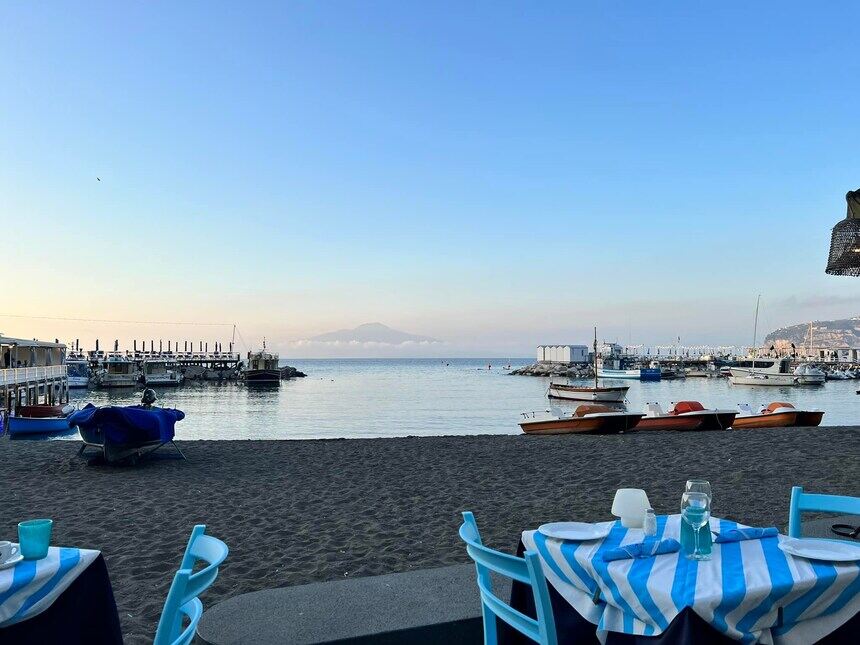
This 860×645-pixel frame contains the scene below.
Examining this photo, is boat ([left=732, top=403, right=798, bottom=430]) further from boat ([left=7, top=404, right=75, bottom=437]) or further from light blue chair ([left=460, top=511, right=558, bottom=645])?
boat ([left=7, top=404, right=75, bottom=437])

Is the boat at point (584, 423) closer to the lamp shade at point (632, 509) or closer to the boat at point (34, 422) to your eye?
the lamp shade at point (632, 509)

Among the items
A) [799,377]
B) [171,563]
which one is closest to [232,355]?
[799,377]

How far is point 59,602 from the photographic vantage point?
228 centimetres

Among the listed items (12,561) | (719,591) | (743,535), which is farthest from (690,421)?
(12,561)

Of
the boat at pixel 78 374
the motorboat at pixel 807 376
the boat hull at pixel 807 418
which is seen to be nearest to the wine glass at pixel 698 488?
the boat hull at pixel 807 418

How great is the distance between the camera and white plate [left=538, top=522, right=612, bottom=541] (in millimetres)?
2453

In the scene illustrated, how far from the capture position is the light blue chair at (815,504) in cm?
330

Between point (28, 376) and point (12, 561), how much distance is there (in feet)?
123

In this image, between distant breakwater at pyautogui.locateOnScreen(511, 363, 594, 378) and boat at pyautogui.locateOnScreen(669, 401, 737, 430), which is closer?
boat at pyautogui.locateOnScreen(669, 401, 737, 430)

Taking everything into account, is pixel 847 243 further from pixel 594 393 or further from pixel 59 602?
pixel 594 393

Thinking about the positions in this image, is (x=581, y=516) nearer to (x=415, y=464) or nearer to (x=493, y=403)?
(x=415, y=464)

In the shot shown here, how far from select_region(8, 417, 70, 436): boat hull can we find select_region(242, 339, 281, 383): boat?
4599cm

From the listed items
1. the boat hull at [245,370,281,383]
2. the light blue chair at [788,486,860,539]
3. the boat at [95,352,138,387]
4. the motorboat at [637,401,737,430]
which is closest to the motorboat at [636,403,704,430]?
the motorboat at [637,401,737,430]

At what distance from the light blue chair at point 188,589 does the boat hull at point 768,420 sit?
18.2 metres
